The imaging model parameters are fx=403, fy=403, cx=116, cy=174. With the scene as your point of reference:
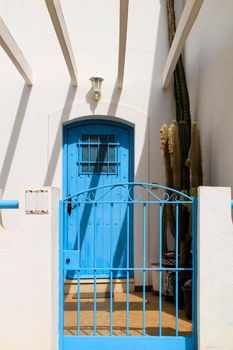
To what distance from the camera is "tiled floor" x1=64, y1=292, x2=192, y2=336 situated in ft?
13.7

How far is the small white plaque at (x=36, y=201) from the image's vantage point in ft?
11.5

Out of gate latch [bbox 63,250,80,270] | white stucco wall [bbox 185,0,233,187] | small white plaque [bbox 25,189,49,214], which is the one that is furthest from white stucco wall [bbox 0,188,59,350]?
white stucco wall [bbox 185,0,233,187]

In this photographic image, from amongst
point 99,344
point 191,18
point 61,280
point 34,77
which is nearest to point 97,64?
point 34,77

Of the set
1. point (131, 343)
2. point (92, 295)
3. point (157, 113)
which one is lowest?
point (92, 295)

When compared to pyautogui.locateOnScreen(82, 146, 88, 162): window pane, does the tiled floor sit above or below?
below

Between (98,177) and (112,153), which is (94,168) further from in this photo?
(112,153)

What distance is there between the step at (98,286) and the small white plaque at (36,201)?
2.73 metres

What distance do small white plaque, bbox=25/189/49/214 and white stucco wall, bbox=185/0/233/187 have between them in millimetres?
2234

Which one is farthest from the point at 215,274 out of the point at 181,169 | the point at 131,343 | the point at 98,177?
the point at 98,177

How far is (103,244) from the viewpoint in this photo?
20.2ft

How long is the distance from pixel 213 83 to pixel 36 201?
2958 millimetres

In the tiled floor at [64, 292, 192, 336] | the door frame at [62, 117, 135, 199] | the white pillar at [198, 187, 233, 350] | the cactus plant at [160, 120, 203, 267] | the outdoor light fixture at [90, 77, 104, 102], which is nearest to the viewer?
the white pillar at [198, 187, 233, 350]

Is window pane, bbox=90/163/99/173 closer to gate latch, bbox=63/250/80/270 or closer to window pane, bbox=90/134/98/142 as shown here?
window pane, bbox=90/134/98/142

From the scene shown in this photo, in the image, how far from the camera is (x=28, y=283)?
11.5ft
